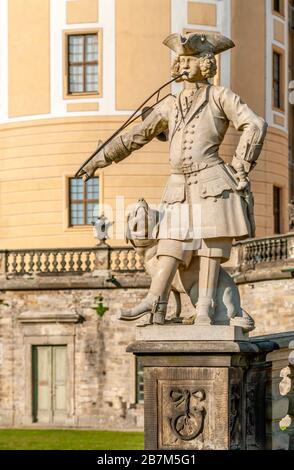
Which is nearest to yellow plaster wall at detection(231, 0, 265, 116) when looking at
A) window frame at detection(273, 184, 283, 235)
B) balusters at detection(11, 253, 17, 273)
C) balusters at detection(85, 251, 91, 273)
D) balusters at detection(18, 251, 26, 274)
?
window frame at detection(273, 184, 283, 235)

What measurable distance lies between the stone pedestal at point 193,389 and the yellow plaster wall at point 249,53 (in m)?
29.0

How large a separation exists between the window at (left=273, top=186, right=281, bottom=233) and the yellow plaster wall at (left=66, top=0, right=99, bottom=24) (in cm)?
741

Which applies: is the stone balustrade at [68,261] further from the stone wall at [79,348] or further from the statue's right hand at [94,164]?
the statue's right hand at [94,164]

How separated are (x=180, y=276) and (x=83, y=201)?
2803 centimetres

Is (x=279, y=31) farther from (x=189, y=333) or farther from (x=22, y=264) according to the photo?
(x=189, y=333)

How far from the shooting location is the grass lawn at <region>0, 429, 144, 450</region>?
29547mm

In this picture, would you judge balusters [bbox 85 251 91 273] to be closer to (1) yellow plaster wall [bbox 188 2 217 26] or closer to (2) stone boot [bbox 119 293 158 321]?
(1) yellow plaster wall [bbox 188 2 217 26]

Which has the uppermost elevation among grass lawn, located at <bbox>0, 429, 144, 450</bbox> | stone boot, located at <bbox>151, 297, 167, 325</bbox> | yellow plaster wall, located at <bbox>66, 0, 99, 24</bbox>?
yellow plaster wall, located at <bbox>66, 0, 99, 24</bbox>

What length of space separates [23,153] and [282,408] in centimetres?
2863

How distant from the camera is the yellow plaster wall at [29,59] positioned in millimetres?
38656

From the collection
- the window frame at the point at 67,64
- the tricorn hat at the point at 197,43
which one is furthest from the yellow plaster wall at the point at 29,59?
the tricorn hat at the point at 197,43

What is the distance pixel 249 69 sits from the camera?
38.8 m
